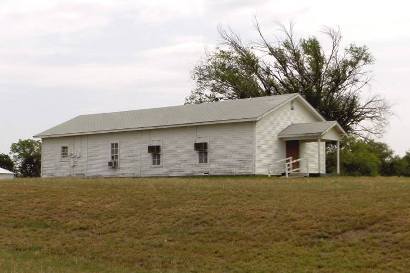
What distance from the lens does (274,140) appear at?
1380 inches

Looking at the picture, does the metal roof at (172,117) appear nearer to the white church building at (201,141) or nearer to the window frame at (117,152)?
the white church building at (201,141)

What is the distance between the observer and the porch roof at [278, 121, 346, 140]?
34594 millimetres

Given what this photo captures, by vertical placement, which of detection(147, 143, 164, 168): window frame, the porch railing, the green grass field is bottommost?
the green grass field

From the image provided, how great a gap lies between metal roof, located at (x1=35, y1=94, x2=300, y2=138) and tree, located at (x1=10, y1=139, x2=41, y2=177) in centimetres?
2289

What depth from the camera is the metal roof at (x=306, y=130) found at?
3459 centimetres

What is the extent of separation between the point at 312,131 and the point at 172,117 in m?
8.16

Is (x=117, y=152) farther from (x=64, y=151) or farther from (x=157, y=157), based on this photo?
(x=64, y=151)

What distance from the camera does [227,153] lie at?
Answer: 3431 cm

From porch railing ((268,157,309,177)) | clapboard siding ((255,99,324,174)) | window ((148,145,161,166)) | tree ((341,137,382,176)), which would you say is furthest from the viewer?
tree ((341,137,382,176))

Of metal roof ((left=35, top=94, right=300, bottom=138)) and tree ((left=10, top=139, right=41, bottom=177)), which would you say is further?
tree ((left=10, top=139, right=41, bottom=177))

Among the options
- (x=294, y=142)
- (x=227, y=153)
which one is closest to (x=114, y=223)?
(x=227, y=153)

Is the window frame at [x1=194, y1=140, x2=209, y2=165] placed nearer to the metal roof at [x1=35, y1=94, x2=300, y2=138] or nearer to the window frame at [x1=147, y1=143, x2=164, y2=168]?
the metal roof at [x1=35, y1=94, x2=300, y2=138]

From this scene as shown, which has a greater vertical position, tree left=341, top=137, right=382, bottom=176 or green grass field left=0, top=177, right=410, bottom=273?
tree left=341, top=137, right=382, bottom=176

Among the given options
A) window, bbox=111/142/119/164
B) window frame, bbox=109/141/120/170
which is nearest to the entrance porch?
window frame, bbox=109/141/120/170
